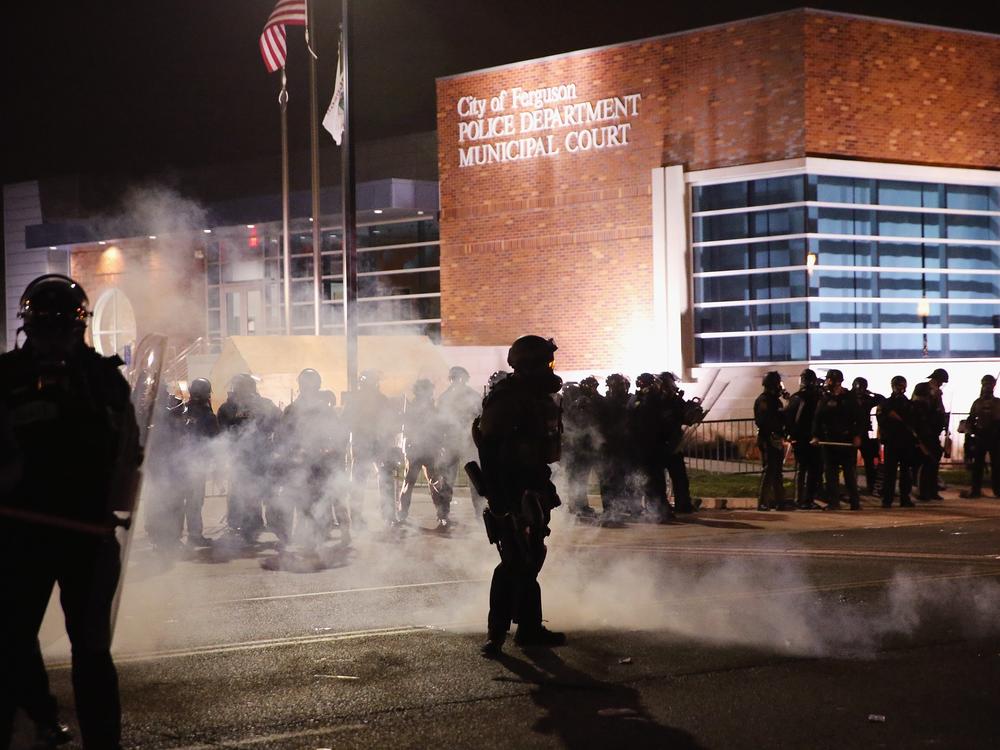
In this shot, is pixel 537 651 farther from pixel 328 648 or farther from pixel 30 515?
pixel 30 515

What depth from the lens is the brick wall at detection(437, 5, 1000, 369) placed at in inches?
919

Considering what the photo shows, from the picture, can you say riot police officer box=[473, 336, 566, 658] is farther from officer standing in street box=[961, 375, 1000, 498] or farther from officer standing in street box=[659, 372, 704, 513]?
officer standing in street box=[961, 375, 1000, 498]

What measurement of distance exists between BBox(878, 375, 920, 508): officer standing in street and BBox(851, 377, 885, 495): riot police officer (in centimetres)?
14

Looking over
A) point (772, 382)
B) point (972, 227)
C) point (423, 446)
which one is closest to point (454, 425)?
point (423, 446)

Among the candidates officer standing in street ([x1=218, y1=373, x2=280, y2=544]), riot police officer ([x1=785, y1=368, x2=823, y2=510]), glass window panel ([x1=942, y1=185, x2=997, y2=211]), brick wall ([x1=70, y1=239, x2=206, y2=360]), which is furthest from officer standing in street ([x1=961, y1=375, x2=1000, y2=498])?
brick wall ([x1=70, y1=239, x2=206, y2=360])

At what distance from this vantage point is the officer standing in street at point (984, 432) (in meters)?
17.2

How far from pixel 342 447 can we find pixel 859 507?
7088 mm

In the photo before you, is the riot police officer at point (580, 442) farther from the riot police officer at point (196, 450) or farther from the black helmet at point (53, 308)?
the black helmet at point (53, 308)

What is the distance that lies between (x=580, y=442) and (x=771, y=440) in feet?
8.00

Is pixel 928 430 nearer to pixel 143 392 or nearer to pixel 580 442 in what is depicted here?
pixel 580 442

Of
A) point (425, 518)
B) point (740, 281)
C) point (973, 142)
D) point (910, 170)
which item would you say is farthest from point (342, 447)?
point (973, 142)

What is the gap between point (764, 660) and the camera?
270 inches

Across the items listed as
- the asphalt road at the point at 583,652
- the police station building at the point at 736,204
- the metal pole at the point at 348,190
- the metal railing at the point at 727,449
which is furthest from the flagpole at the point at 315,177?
the asphalt road at the point at 583,652

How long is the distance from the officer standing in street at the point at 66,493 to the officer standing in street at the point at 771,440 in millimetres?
11709
